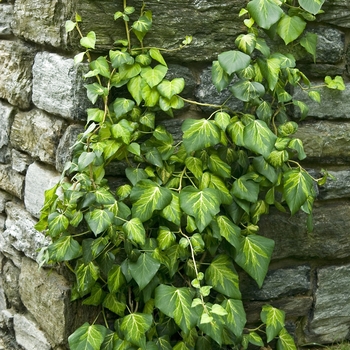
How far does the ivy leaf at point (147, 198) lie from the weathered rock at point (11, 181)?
2.26 feet

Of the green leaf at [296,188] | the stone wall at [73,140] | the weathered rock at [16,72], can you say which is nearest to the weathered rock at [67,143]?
the stone wall at [73,140]

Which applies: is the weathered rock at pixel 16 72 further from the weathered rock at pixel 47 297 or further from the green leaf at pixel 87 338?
the green leaf at pixel 87 338

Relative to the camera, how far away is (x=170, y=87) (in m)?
2.12

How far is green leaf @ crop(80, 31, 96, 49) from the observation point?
6.75 ft

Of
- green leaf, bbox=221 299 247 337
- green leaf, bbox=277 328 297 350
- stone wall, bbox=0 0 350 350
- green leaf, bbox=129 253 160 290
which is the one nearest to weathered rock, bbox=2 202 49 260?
stone wall, bbox=0 0 350 350

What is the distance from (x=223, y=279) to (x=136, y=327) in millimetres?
352

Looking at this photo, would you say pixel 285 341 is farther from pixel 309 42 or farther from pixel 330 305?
pixel 309 42

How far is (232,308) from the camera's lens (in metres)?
2.23

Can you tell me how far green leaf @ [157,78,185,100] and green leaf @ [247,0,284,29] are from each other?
0.32 m

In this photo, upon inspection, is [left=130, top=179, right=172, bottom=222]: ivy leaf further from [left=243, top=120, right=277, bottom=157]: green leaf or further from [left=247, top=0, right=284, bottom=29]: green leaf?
[left=247, top=0, right=284, bottom=29]: green leaf

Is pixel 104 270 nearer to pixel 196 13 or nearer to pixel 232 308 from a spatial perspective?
pixel 232 308

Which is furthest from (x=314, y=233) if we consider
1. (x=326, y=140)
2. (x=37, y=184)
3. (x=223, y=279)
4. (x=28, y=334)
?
(x=28, y=334)

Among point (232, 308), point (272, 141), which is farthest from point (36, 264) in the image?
point (272, 141)

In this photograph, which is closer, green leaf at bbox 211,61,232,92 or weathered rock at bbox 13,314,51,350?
green leaf at bbox 211,61,232,92
